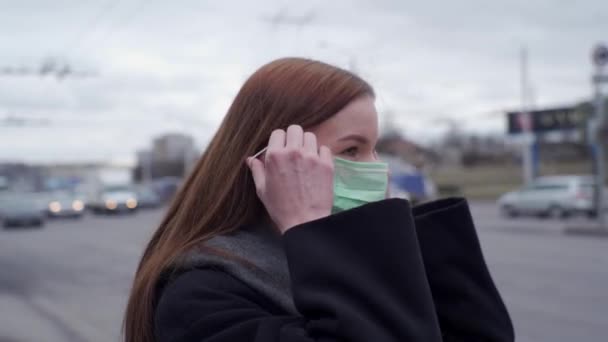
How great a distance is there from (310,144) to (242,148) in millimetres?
218

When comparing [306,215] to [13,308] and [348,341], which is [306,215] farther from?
[13,308]

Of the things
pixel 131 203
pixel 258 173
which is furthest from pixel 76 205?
pixel 258 173

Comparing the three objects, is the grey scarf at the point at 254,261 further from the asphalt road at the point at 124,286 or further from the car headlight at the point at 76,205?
the car headlight at the point at 76,205

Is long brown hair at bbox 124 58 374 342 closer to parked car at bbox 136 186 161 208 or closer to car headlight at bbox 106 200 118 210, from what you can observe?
car headlight at bbox 106 200 118 210

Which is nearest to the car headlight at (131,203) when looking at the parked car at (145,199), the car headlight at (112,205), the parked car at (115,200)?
the parked car at (115,200)

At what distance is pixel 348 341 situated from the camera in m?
1.18

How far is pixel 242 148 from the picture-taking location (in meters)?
1.50

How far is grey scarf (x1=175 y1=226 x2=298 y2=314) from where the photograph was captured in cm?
136

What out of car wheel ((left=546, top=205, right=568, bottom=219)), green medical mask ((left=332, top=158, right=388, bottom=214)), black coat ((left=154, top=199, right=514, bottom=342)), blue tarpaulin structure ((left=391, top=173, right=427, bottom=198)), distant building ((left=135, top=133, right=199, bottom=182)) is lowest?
distant building ((left=135, top=133, right=199, bottom=182))

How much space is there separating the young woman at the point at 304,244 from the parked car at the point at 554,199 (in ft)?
82.3

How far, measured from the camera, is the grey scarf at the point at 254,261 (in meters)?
1.36

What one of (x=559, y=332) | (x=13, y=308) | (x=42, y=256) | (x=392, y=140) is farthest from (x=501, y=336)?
(x=392, y=140)

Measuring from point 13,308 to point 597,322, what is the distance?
6878mm

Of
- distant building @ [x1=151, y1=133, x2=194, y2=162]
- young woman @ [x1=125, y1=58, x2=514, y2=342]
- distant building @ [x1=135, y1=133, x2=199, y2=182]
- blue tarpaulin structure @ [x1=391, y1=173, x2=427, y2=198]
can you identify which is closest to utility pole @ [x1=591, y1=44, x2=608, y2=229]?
blue tarpaulin structure @ [x1=391, y1=173, x2=427, y2=198]
